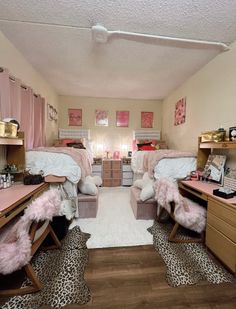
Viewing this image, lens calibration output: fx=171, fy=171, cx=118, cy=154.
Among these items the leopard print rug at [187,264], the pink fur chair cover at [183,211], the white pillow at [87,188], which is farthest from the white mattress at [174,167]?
the white pillow at [87,188]

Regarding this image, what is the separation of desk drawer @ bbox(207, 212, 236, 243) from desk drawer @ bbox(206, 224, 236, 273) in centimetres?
4

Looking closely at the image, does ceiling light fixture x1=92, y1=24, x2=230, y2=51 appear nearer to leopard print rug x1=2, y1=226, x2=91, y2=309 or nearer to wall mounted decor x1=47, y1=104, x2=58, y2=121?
wall mounted decor x1=47, y1=104, x2=58, y2=121

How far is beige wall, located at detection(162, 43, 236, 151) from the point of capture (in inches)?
94.3

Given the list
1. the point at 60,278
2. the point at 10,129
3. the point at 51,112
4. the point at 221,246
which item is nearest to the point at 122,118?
the point at 51,112

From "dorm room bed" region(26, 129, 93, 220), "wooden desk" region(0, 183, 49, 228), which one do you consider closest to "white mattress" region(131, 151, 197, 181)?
"dorm room bed" region(26, 129, 93, 220)

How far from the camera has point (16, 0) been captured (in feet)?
5.50

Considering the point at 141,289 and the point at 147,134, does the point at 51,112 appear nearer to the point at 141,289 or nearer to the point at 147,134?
the point at 147,134

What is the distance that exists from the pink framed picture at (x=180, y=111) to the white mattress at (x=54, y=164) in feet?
8.82

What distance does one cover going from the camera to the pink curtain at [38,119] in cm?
322

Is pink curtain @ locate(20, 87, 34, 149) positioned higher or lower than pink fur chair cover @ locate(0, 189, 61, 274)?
higher

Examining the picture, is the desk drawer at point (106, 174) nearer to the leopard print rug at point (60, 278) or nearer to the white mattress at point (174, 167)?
the white mattress at point (174, 167)

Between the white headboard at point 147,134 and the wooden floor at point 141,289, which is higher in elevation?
the white headboard at point 147,134

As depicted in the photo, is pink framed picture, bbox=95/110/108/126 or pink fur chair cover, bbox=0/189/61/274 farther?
pink framed picture, bbox=95/110/108/126

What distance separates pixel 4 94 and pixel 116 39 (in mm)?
1591
